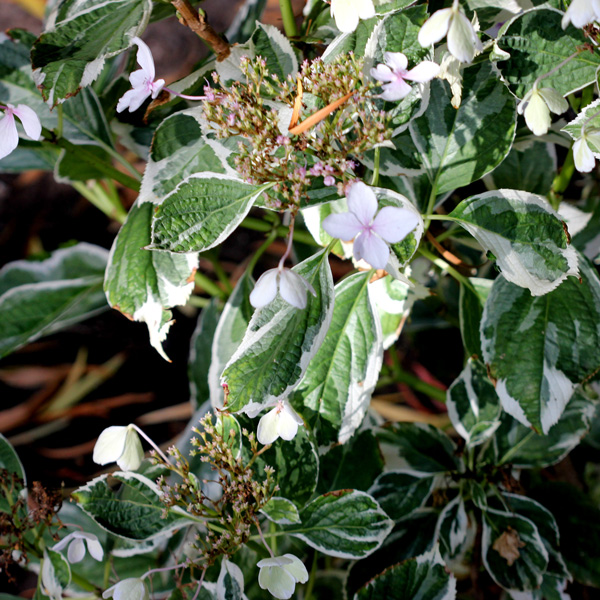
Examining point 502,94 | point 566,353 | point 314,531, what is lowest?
point 314,531

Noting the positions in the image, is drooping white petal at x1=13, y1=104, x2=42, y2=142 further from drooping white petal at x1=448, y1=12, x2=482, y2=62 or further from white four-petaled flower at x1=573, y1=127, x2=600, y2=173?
white four-petaled flower at x1=573, y1=127, x2=600, y2=173

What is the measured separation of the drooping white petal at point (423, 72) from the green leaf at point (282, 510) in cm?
48

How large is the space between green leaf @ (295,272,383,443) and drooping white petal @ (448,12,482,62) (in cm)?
31

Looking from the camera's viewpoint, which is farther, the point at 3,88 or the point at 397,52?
the point at 3,88

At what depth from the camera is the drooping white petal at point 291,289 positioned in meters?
0.52

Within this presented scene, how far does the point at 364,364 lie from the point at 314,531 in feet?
0.73

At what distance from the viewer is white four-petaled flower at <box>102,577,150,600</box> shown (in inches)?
24.5

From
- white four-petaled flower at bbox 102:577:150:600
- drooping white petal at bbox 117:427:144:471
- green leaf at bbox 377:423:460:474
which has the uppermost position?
drooping white petal at bbox 117:427:144:471

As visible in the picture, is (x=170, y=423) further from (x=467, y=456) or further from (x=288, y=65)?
(x=288, y=65)

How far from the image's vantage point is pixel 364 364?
2.48 ft

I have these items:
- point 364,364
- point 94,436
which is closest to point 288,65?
point 364,364

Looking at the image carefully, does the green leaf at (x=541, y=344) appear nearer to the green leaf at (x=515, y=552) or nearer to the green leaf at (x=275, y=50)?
the green leaf at (x=515, y=552)

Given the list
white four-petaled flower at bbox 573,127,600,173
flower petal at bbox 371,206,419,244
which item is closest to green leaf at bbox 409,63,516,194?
white four-petaled flower at bbox 573,127,600,173

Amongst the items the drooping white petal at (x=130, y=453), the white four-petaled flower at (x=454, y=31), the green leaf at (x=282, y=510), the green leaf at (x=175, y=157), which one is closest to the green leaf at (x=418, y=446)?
the green leaf at (x=282, y=510)
